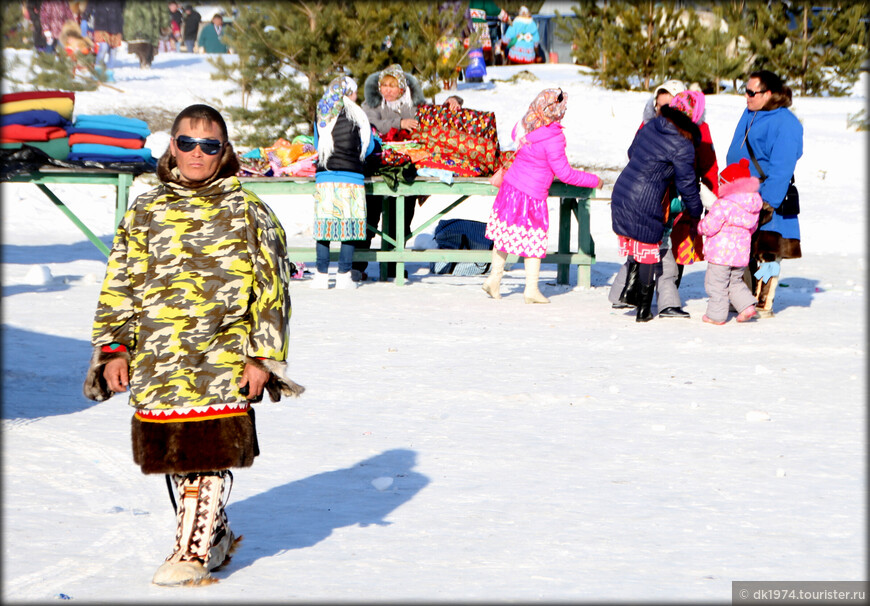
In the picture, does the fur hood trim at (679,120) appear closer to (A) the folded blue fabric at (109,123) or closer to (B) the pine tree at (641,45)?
(A) the folded blue fabric at (109,123)

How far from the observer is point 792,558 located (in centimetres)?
405

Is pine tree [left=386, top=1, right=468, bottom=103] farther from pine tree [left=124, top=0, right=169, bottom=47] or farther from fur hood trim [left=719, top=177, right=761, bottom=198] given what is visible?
pine tree [left=124, top=0, right=169, bottom=47]

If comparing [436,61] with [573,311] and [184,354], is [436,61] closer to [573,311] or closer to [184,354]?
[573,311]

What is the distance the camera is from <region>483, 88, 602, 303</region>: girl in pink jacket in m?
10.0

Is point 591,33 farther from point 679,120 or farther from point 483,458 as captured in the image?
point 483,458

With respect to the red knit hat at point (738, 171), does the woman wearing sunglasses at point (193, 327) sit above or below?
below

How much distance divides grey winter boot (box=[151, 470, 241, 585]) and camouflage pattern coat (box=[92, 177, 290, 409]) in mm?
290

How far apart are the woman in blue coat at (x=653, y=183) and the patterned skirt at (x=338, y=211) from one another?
8.91ft

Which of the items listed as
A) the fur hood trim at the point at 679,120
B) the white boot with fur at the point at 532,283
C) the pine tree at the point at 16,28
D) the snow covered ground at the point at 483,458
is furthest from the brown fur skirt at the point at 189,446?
the pine tree at the point at 16,28

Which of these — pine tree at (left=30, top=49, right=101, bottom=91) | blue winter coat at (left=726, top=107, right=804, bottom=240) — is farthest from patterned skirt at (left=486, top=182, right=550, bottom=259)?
pine tree at (left=30, top=49, right=101, bottom=91)

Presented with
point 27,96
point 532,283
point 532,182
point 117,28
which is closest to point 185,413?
point 532,182

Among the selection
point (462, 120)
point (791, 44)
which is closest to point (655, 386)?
point (462, 120)

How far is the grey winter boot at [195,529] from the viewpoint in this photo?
371cm

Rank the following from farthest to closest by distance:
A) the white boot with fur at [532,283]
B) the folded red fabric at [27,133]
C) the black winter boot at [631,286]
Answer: the folded red fabric at [27,133], the white boot with fur at [532,283], the black winter boot at [631,286]
